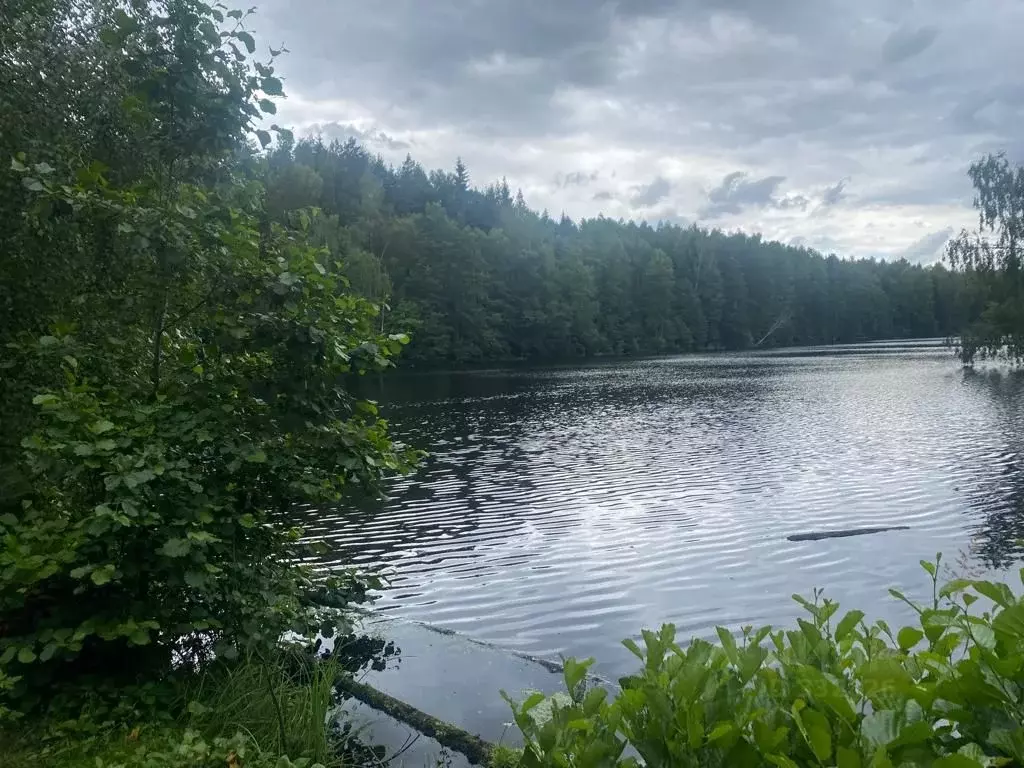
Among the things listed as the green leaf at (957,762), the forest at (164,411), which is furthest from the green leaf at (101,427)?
the green leaf at (957,762)

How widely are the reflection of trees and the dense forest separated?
112 ft

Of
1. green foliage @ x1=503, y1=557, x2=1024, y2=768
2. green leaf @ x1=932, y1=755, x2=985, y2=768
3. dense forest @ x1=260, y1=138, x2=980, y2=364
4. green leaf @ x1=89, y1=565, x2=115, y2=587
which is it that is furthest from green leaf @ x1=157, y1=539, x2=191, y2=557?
dense forest @ x1=260, y1=138, x2=980, y2=364

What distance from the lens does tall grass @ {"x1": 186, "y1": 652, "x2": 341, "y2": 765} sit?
5.68 m

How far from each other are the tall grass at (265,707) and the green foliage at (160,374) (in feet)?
0.74

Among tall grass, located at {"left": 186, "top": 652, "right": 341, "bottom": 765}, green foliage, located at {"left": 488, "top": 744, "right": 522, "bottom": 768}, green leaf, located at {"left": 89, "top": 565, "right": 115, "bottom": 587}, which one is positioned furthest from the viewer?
tall grass, located at {"left": 186, "top": 652, "right": 341, "bottom": 765}

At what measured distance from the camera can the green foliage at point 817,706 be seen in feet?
7.03

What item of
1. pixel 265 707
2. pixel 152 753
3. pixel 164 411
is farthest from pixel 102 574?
pixel 265 707

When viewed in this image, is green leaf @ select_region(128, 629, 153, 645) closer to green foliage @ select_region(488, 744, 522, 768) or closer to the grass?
the grass

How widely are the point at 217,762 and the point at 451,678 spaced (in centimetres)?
348

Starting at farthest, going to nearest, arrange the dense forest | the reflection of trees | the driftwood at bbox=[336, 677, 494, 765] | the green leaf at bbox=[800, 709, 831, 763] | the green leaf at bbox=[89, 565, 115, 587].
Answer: the dense forest
the reflection of trees
the driftwood at bbox=[336, 677, 494, 765]
the green leaf at bbox=[89, 565, 115, 587]
the green leaf at bbox=[800, 709, 831, 763]

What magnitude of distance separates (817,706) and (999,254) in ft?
199

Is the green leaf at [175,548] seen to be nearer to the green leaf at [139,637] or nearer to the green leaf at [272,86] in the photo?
the green leaf at [139,637]

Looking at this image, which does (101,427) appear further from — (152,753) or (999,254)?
(999,254)

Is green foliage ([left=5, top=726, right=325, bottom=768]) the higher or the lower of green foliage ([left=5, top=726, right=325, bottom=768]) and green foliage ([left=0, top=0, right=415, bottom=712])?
the lower
